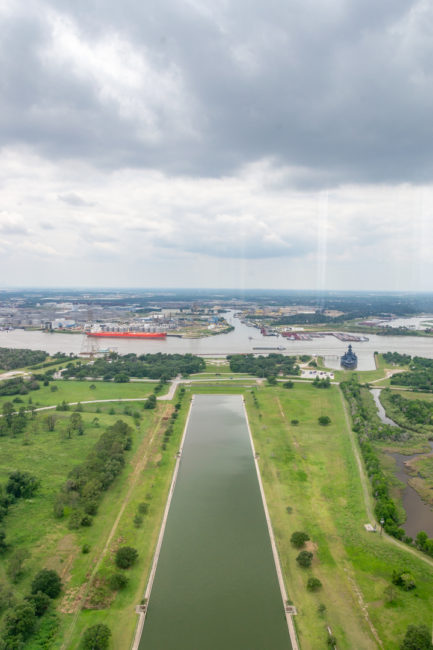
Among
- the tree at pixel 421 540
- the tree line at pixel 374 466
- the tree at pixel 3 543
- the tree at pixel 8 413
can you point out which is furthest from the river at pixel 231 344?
the tree at pixel 3 543

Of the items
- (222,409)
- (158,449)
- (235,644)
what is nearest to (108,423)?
(158,449)

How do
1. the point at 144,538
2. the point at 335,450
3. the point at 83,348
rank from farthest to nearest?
the point at 83,348, the point at 335,450, the point at 144,538

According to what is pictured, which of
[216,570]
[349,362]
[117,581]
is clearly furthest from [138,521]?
[349,362]

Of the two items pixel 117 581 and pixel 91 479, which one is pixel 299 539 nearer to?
pixel 117 581

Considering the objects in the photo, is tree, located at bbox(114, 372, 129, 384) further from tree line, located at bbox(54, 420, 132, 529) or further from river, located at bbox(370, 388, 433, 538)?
river, located at bbox(370, 388, 433, 538)

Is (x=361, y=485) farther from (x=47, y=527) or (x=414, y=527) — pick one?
(x=47, y=527)

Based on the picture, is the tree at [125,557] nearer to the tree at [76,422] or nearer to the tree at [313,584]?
the tree at [313,584]

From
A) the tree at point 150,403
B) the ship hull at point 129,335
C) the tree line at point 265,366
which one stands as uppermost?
the ship hull at point 129,335
